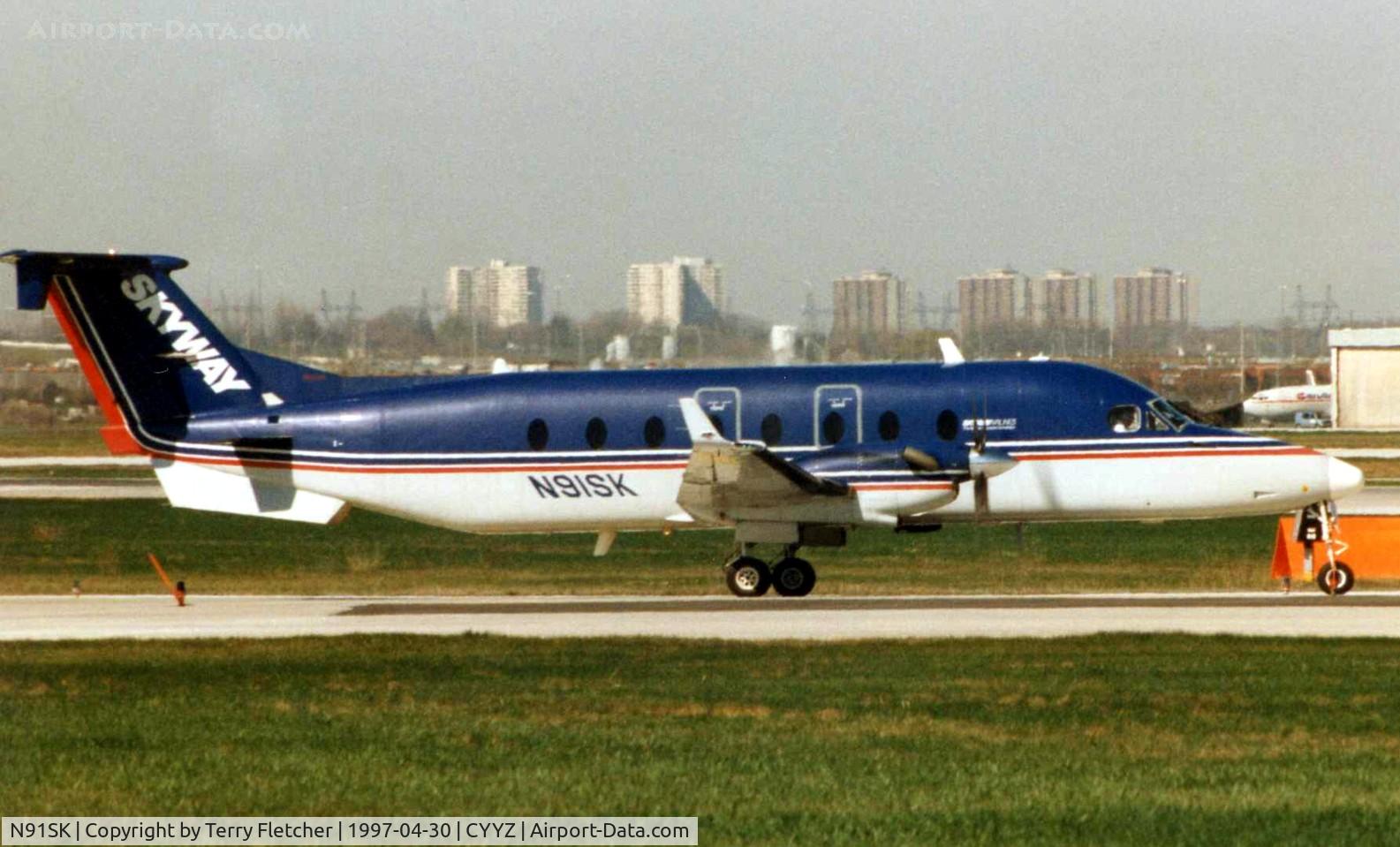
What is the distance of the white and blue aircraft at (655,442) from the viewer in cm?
2789

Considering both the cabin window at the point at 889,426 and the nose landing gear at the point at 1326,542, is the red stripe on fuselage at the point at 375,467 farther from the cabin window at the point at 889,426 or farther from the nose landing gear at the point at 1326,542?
the nose landing gear at the point at 1326,542

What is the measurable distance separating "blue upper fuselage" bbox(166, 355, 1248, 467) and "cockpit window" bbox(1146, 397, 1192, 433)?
0.03 meters

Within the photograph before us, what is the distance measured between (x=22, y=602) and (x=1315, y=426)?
90447mm

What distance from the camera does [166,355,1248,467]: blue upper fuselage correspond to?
92.2ft

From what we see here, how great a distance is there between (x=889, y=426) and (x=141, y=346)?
1155 cm

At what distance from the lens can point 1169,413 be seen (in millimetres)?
28438

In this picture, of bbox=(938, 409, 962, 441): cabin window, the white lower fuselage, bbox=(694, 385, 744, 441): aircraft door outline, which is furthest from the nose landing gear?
bbox=(694, 385, 744, 441): aircraft door outline

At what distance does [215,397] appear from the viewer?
29.2 m

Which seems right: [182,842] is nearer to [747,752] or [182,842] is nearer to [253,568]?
[747,752]

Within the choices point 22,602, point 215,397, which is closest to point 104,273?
point 215,397

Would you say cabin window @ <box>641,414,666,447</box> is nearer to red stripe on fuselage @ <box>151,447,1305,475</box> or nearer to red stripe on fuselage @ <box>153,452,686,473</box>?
red stripe on fuselage @ <box>151,447,1305,475</box>

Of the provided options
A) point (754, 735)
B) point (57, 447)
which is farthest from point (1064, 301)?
point (57, 447)

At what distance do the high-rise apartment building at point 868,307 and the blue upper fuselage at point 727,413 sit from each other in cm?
1143

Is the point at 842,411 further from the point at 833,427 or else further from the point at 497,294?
the point at 497,294
